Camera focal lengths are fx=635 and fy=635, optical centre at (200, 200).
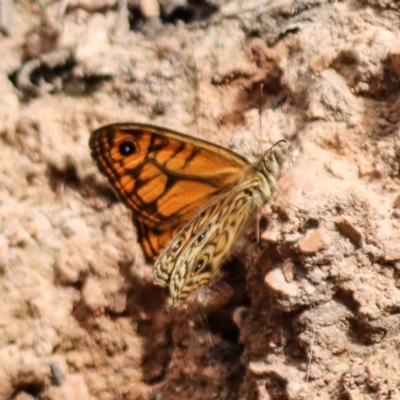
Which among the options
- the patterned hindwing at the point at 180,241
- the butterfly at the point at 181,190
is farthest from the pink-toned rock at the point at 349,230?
the patterned hindwing at the point at 180,241

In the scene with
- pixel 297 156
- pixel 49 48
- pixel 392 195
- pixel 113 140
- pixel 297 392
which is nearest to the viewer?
pixel 297 392

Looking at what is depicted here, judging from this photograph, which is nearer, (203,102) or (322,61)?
(322,61)

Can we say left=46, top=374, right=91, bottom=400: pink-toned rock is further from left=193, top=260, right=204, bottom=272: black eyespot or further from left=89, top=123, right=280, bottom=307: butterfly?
left=193, top=260, right=204, bottom=272: black eyespot

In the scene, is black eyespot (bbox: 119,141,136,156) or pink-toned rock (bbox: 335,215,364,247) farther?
black eyespot (bbox: 119,141,136,156)

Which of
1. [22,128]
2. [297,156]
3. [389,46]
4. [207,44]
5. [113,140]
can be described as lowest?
[22,128]

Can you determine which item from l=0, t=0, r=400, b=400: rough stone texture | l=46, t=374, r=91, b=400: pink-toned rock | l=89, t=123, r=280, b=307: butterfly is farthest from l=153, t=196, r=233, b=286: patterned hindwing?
l=46, t=374, r=91, b=400: pink-toned rock

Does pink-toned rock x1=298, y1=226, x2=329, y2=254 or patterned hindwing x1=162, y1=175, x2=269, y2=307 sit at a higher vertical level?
pink-toned rock x1=298, y1=226, x2=329, y2=254

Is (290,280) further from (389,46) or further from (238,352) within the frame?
(389,46)

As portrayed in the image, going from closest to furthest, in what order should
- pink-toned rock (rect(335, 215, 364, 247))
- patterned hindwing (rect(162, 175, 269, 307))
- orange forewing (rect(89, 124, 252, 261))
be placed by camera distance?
1. pink-toned rock (rect(335, 215, 364, 247))
2. patterned hindwing (rect(162, 175, 269, 307))
3. orange forewing (rect(89, 124, 252, 261))

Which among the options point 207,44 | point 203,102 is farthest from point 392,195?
point 207,44

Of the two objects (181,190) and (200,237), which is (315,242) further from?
(181,190)
